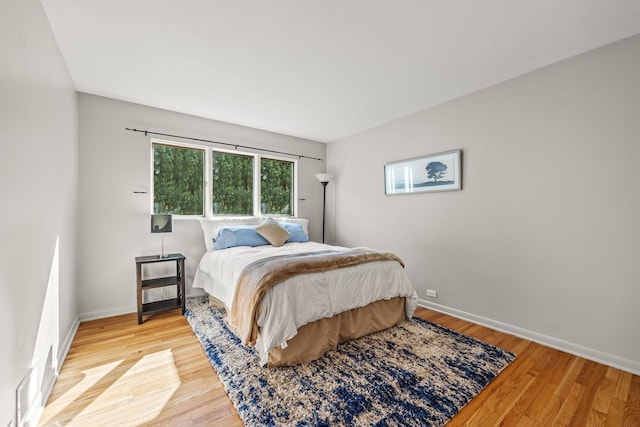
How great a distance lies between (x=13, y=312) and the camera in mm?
1259

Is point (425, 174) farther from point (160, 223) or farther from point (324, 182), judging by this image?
point (160, 223)

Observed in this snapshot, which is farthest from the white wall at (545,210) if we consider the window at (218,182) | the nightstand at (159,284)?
the nightstand at (159,284)

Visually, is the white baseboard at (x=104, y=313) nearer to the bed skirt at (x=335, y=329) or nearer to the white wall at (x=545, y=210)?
the bed skirt at (x=335, y=329)

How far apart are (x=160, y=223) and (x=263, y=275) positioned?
5.75ft

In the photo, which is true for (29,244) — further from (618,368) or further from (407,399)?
Answer: (618,368)

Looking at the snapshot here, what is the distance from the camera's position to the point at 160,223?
3.09 metres

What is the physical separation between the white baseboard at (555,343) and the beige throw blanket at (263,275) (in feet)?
4.48

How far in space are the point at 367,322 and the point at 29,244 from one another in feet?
8.16

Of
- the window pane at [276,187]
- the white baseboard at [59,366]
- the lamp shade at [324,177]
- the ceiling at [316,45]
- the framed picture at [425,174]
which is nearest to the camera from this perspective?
the white baseboard at [59,366]

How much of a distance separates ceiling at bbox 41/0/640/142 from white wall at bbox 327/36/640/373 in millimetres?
271

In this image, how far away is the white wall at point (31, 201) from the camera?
1.21 meters

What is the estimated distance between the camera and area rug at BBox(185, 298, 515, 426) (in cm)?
158

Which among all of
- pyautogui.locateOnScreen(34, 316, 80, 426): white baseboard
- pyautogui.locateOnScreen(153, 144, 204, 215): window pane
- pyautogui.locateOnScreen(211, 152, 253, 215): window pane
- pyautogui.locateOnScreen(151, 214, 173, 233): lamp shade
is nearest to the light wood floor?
pyautogui.locateOnScreen(34, 316, 80, 426): white baseboard

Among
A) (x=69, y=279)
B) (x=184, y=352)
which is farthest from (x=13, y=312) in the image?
(x=69, y=279)
